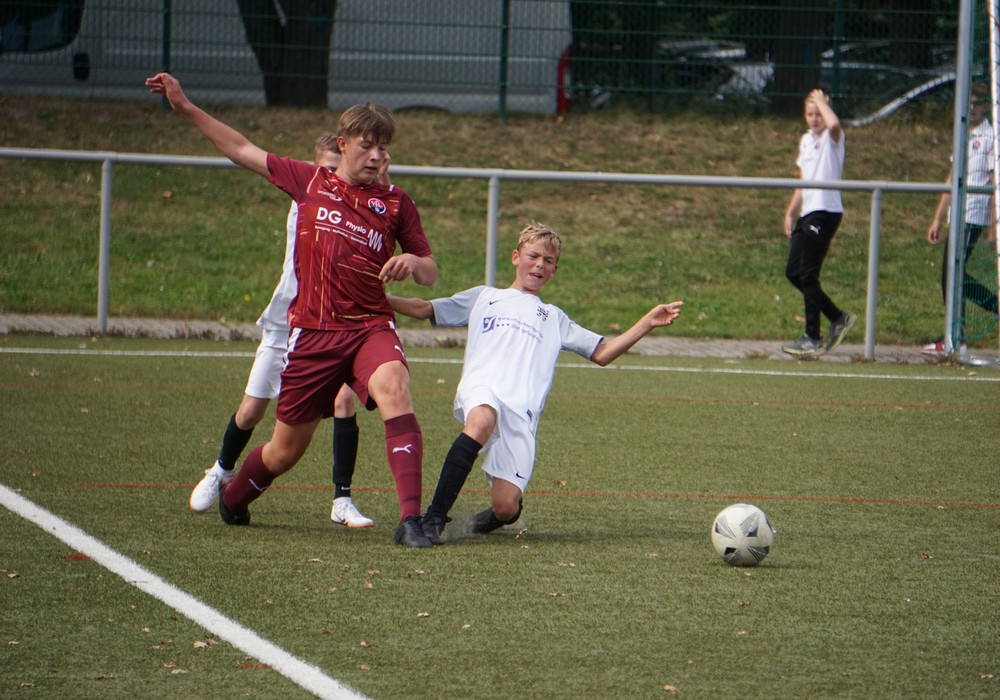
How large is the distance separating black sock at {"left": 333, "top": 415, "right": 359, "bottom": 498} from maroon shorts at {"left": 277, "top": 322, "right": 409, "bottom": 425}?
0.43 metres

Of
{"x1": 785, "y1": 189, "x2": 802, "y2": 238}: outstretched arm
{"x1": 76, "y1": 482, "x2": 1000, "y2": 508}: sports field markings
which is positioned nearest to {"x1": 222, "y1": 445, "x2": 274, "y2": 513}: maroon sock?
{"x1": 76, "y1": 482, "x2": 1000, "y2": 508}: sports field markings

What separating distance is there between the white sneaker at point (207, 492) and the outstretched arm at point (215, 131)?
51.2 inches

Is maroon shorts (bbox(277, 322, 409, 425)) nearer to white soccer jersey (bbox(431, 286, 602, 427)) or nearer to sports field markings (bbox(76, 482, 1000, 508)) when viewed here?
white soccer jersey (bbox(431, 286, 602, 427))

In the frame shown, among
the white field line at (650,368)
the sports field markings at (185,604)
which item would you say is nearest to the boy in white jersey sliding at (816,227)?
the white field line at (650,368)

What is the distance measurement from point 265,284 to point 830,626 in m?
9.56

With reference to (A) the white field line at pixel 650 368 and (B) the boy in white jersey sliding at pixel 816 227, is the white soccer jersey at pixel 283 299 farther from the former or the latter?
(B) the boy in white jersey sliding at pixel 816 227

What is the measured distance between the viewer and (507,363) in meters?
5.39

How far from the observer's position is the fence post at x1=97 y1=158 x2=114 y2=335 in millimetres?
11188

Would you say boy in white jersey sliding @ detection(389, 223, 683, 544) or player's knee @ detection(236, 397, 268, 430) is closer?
boy in white jersey sliding @ detection(389, 223, 683, 544)

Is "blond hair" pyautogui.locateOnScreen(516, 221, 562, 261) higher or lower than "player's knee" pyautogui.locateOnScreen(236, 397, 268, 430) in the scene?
higher

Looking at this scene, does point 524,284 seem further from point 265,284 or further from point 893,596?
point 265,284

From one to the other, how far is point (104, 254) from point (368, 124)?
690 cm

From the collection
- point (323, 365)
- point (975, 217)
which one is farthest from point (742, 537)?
point (975, 217)

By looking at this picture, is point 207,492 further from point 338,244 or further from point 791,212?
point 791,212
